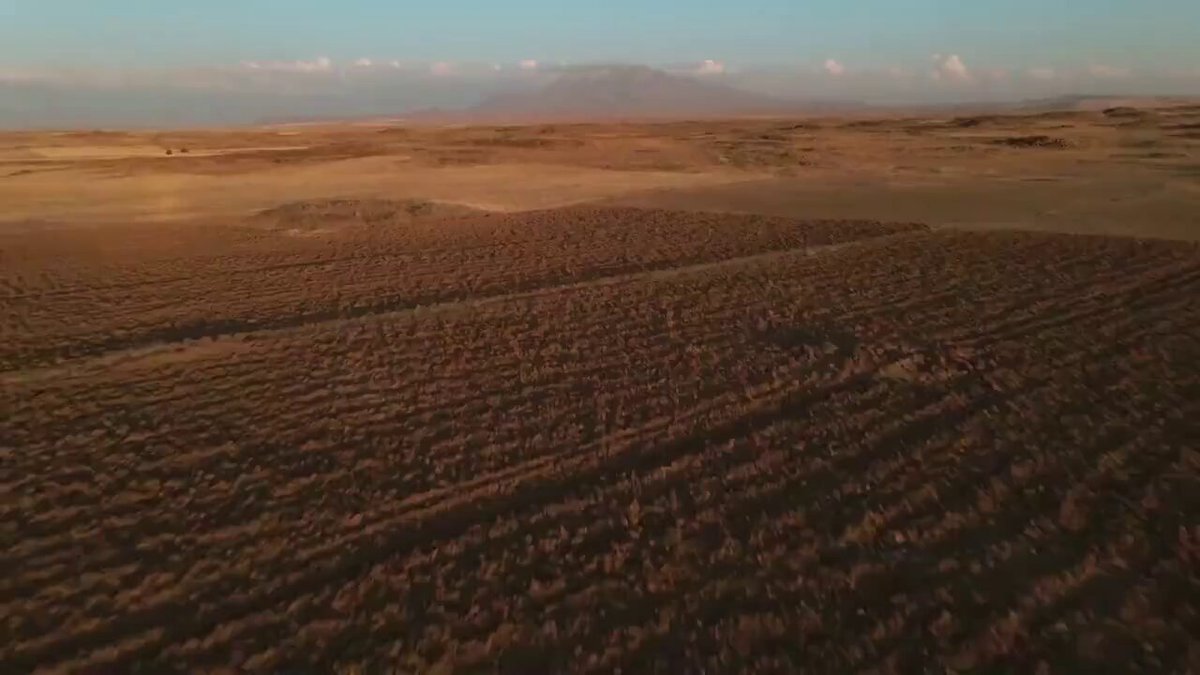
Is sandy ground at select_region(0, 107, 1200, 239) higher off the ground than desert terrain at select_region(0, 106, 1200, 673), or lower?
higher

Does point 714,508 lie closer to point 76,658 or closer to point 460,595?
point 460,595

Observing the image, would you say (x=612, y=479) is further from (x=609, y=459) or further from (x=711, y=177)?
(x=711, y=177)

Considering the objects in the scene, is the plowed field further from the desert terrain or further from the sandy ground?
the sandy ground

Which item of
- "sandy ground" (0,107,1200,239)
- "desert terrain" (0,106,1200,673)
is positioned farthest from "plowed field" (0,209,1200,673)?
"sandy ground" (0,107,1200,239)

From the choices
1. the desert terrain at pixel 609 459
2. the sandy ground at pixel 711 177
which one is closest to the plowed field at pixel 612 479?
the desert terrain at pixel 609 459

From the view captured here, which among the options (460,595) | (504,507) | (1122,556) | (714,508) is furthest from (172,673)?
(1122,556)

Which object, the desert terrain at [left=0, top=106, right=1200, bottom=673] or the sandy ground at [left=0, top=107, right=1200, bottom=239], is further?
the sandy ground at [left=0, top=107, right=1200, bottom=239]
